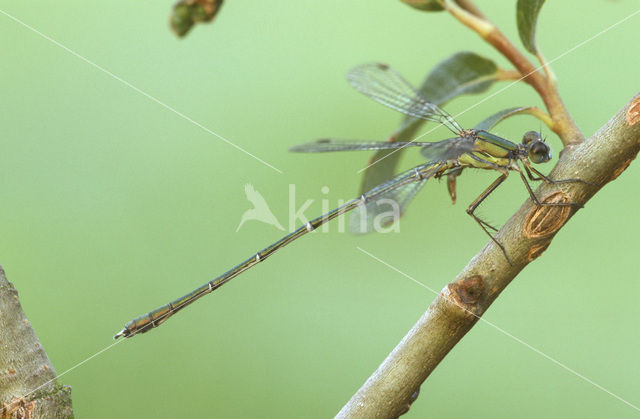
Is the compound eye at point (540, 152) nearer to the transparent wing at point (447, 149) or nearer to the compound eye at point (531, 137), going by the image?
the compound eye at point (531, 137)

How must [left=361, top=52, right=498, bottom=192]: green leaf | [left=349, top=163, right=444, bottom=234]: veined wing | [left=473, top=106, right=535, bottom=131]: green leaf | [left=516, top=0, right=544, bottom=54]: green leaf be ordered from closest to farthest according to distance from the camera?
[left=473, top=106, right=535, bottom=131]: green leaf, [left=516, top=0, right=544, bottom=54]: green leaf, [left=361, top=52, right=498, bottom=192]: green leaf, [left=349, top=163, right=444, bottom=234]: veined wing

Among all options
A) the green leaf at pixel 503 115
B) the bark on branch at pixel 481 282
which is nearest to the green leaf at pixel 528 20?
the green leaf at pixel 503 115

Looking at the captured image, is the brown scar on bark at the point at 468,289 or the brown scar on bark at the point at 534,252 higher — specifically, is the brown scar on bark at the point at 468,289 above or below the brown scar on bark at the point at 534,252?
above

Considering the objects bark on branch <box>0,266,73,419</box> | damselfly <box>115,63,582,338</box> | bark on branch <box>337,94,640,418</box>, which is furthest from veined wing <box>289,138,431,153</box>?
bark on branch <box>0,266,73,419</box>

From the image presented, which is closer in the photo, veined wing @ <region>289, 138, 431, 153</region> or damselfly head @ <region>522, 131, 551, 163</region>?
damselfly head @ <region>522, 131, 551, 163</region>

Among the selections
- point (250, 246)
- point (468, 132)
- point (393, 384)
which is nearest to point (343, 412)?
point (393, 384)

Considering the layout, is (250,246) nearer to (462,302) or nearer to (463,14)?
(463,14)

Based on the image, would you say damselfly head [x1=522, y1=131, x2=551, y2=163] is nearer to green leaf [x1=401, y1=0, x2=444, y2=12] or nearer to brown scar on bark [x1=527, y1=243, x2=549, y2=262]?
green leaf [x1=401, y1=0, x2=444, y2=12]
